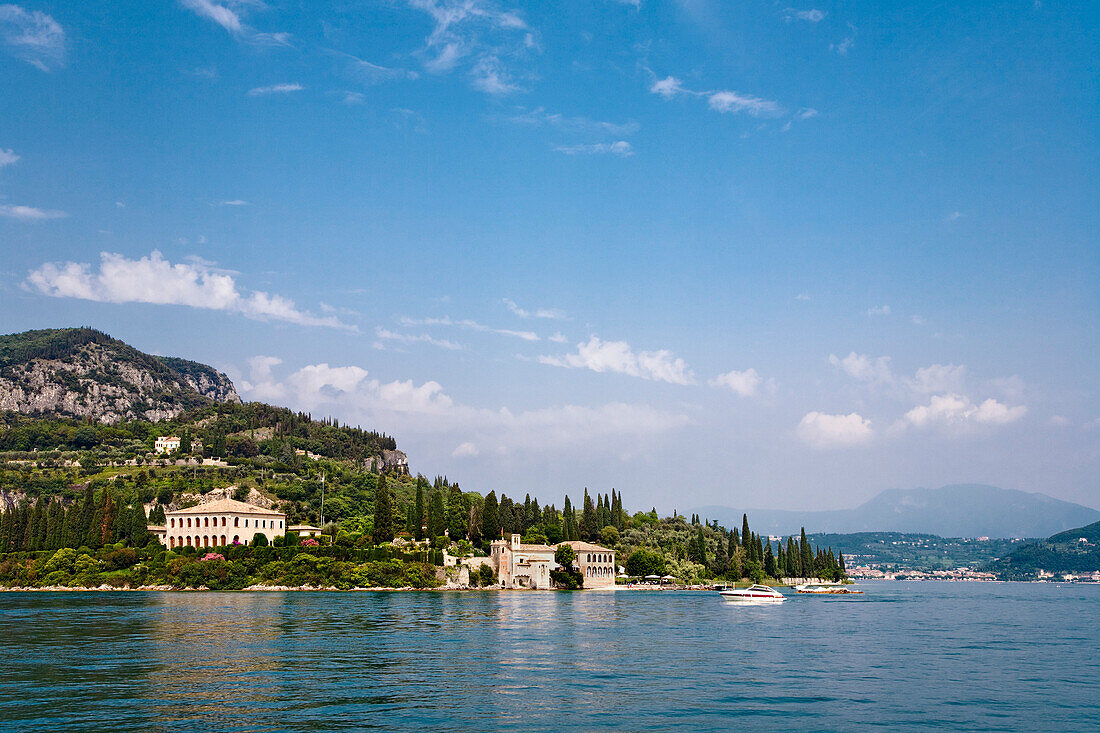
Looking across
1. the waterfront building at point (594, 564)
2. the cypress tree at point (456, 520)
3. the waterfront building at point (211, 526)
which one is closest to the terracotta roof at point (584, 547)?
the waterfront building at point (594, 564)

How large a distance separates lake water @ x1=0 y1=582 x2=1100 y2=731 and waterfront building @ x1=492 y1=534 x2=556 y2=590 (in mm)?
47883

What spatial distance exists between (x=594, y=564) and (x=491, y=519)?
15705 mm

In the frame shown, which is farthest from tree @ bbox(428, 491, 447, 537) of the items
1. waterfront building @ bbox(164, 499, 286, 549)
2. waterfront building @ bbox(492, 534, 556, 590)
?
waterfront building @ bbox(164, 499, 286, 549)

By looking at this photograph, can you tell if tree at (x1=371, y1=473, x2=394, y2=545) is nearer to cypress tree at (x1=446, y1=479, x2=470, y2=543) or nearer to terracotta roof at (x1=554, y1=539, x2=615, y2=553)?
cypress tree at (x1=446, y1=479, x2=470, y2=543)

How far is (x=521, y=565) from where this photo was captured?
366 feet

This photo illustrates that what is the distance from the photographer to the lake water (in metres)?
25.9

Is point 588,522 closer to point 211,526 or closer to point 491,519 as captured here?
point 491,519

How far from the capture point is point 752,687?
3203 centimetres

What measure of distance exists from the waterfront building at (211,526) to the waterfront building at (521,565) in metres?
32.7

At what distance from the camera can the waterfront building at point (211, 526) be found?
390 feet

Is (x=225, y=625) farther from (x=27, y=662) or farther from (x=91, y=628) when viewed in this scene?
(x=27, y=662)

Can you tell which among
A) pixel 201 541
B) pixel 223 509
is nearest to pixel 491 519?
pixel 223 509

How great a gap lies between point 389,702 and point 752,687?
1329 cm

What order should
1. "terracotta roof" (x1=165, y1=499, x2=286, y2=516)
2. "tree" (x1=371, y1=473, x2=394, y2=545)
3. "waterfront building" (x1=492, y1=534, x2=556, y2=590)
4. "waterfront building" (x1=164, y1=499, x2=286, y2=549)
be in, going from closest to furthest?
"tree" (x1=371, y1=473, x2=394, y2=545)
"waterfront building" (x1=492, y1=534, x2=556, y2=590)
"waterfront building" (x1=164, y1=499, x2=286, y2=549)
"terracotta roof" (x1=165, y1=499, x2=286, y2=516)
